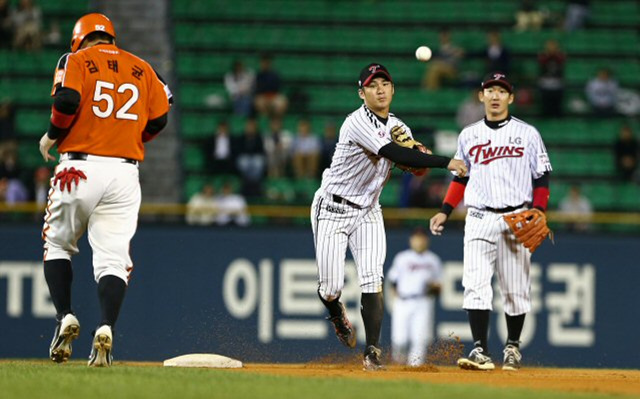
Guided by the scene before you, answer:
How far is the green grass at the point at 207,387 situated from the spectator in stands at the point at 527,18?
487 inches

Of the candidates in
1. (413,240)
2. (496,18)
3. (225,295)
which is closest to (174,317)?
(225,295)

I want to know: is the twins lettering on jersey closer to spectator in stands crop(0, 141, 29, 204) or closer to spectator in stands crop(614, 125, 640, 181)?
spectator in stands crop(0, 141, 29, 204)

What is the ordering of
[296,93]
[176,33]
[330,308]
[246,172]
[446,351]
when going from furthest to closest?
[176,33] < [296,93] < [246,172] < [446,351] < [330,308]

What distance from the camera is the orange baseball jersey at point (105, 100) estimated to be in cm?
762

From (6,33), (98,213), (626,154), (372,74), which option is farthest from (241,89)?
(98,213)

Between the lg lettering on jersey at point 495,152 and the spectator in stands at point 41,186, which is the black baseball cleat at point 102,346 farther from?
the spectator in stands at point 41,186

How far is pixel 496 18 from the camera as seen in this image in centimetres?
1909

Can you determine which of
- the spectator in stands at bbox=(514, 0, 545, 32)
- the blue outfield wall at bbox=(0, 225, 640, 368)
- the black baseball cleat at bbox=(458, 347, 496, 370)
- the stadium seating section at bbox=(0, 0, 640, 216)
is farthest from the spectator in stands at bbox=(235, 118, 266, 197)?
the black baseball cleat at bbox=(458, 347, 496, 370)

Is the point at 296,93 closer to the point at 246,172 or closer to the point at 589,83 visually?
the point at 246,172

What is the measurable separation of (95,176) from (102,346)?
3.53ft

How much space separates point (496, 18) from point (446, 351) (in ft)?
34.6

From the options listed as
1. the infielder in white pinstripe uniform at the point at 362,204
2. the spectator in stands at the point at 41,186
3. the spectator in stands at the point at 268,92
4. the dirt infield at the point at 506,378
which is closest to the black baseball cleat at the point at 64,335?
the dirt infield at the point at 506,378

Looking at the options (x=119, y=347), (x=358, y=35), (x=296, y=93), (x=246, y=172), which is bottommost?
(x=119, y=347)

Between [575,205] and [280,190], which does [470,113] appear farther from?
[280,190]
